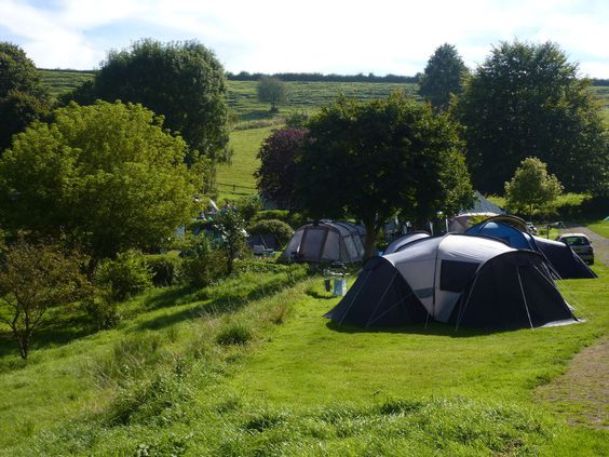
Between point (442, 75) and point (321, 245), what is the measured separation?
73005 millimetres

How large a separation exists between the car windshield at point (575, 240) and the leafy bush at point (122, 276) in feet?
53.6

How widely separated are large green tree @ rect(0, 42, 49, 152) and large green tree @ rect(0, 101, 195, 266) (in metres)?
21.7

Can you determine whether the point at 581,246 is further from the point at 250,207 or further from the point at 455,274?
the point at 250,207

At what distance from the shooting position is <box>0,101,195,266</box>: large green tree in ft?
77.0

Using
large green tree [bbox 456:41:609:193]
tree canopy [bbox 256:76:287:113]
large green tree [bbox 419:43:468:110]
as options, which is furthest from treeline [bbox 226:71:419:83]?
large green tree [bbox 456:41:609:193]

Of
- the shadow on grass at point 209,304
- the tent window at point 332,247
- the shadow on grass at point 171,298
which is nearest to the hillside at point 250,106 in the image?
the tent window at point 332,247

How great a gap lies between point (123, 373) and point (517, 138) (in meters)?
45.3

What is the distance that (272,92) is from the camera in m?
126

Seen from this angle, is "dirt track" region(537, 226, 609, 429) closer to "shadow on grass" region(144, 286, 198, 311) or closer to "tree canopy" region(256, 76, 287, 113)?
"shadow on grass" region(144, 286, 198, 311)

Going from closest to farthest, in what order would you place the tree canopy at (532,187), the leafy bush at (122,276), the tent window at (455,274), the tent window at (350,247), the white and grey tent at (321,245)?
the tent window at (455,274), the leafy bush at (122,276), the white and grey tent at (321,245), the tent window at (350,247), the tree canopy at (532,187)

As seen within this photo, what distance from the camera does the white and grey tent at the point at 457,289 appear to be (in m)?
15.5

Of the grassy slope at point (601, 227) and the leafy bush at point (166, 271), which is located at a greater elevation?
the leafy bush at point (166, 271)

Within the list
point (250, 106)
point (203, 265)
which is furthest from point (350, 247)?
point (250, 106)

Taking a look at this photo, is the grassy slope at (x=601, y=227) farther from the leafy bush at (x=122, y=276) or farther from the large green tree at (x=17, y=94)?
the large green tree at (x=17, y=94)
